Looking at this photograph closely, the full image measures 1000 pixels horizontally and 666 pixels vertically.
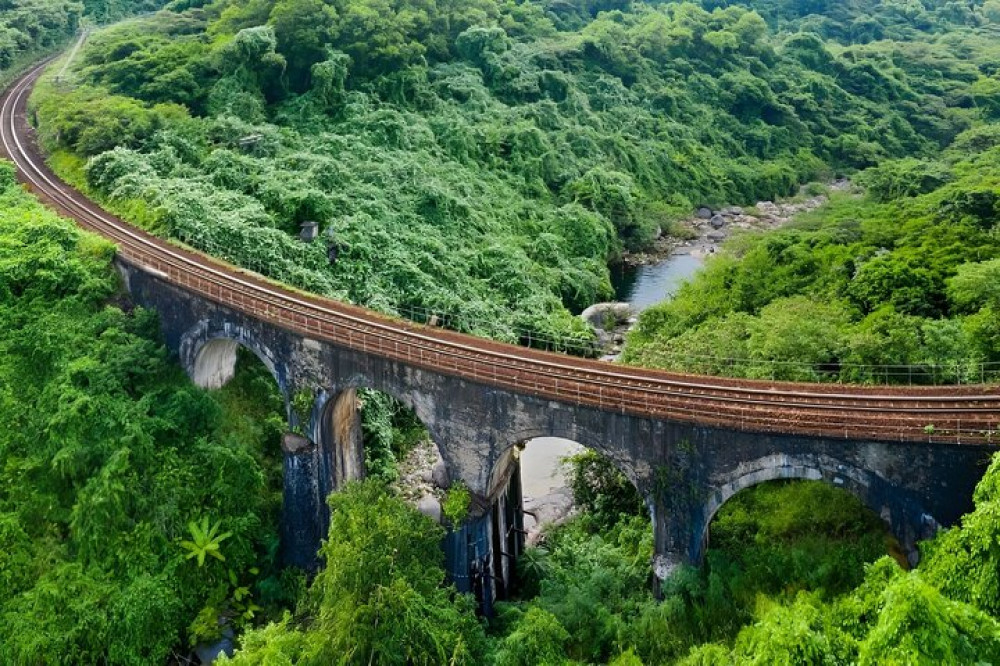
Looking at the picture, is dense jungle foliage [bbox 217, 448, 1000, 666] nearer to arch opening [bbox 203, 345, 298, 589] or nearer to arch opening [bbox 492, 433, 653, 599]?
arch opening [bbox 492, 433, 653, 599]

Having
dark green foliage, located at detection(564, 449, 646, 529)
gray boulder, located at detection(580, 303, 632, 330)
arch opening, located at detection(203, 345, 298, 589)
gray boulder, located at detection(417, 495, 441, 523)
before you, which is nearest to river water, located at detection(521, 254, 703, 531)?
gray boulder, located at detection(580, 303, 632, 330)

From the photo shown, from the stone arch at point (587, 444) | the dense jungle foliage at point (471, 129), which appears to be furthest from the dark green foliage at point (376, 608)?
the dense jungle foliage at point (471, 129)

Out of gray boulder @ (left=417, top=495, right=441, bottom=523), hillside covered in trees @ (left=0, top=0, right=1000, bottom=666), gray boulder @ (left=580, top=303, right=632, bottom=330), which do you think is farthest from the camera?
gray boulder @ (left=580, top=303, right=632, bottom=330)

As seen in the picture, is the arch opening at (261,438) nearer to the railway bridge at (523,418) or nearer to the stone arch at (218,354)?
the stone arch at (218,354)

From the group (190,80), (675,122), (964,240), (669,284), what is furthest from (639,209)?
(190,80)

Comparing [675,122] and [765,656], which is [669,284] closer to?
[675,122]

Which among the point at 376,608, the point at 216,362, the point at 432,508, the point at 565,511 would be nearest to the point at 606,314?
the point at 565,511

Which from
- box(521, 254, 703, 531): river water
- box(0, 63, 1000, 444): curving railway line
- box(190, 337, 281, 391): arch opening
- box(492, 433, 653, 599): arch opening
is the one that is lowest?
box(521, 254, 703, 531): river water
